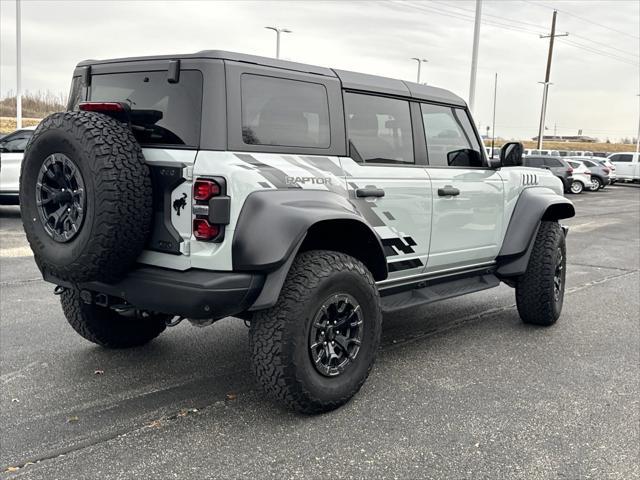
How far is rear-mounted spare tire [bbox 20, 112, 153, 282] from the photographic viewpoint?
3.25m

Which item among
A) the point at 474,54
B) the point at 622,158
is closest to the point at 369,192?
the point at 474,54

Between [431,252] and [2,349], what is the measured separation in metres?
3.18

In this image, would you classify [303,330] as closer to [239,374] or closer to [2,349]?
[239,374]

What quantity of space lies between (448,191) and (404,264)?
0.68m

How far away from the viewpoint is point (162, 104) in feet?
11.9

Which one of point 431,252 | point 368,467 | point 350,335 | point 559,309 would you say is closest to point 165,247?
point 350,335

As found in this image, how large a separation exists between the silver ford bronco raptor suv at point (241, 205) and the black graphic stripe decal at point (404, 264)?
0.05 ft

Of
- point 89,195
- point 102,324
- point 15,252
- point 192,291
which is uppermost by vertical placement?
point 89,195

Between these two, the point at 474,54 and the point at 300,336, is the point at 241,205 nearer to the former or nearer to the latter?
the point at 300,336

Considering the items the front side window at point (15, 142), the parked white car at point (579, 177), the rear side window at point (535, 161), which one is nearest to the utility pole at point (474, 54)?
the rear side window at point (535, 161)

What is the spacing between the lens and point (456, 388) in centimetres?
416

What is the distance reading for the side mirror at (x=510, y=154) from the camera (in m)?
5.28

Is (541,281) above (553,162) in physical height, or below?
below

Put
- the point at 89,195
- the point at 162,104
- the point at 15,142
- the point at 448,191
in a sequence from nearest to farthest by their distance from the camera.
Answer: the point at 89,195, the point at 162,104, the point at 448,191, the point at 15,142
